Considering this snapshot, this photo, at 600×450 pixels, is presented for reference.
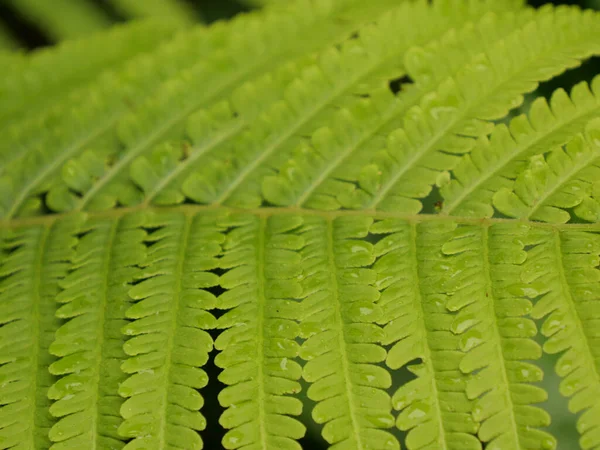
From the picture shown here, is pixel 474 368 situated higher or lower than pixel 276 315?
lower

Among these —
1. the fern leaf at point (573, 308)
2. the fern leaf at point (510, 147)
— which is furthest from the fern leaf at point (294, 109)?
the fern leaf at point (573, 308)

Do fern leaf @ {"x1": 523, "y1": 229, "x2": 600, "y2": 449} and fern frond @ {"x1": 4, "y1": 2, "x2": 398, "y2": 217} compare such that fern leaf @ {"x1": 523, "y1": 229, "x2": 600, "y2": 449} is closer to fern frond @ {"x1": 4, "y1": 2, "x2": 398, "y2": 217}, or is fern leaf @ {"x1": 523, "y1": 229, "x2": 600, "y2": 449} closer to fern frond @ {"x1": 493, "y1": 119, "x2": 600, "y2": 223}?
fern frond @ {"x1": 493, "y1": 119, "x2": 600, "y2": 223}

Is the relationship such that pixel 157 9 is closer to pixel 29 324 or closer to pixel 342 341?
pixel 29 324

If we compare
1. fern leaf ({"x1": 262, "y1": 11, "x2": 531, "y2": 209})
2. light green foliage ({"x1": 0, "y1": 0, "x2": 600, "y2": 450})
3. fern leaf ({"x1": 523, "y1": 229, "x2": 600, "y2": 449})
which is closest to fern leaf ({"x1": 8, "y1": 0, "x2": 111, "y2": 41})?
light green foliage ({"x1": 0, "y1": 0, "x2": 600, "y2": 450})

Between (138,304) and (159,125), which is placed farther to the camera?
(159,125)

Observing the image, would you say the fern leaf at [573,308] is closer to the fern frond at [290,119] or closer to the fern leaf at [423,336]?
the fern leaf at [423,336]

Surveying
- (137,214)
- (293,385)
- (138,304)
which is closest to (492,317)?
(293,385)

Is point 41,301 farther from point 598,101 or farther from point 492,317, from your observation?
point 598,101
